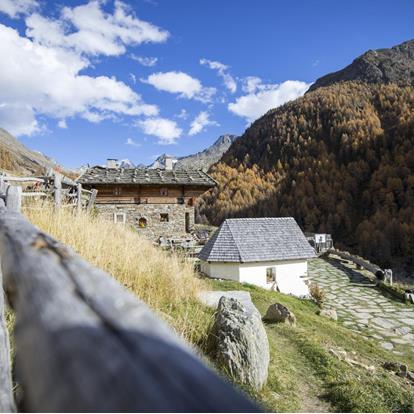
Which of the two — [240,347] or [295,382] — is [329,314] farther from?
[240,347]

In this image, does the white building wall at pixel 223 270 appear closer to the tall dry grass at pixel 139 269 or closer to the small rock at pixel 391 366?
the small rock at pixel 391 366

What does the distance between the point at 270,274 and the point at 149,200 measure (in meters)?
10.0

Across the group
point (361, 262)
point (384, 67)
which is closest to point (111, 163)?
point (361, 262)

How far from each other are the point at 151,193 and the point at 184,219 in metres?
2.70

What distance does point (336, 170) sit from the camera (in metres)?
74.9

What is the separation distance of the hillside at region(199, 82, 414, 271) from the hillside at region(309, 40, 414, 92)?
40.2 ft

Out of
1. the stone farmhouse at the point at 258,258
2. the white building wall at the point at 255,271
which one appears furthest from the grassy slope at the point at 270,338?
the stone farmhouse at the point at 258,258

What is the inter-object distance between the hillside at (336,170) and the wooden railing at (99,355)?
4704cm

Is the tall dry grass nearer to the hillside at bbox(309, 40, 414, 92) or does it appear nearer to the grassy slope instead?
the grassy slope

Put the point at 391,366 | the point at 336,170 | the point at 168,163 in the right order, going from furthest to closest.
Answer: the point at 336,170 → the point at 168,163 → the point at 391,366

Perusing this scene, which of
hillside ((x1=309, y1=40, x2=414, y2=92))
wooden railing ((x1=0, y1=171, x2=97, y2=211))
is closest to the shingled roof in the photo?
wooden railing ((x1=0, y1=171, x2=97, y2=211))

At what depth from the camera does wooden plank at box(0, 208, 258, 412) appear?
50 centimetres

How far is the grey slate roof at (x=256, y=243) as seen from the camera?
51.6 feet

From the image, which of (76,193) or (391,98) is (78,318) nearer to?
(76,193)
